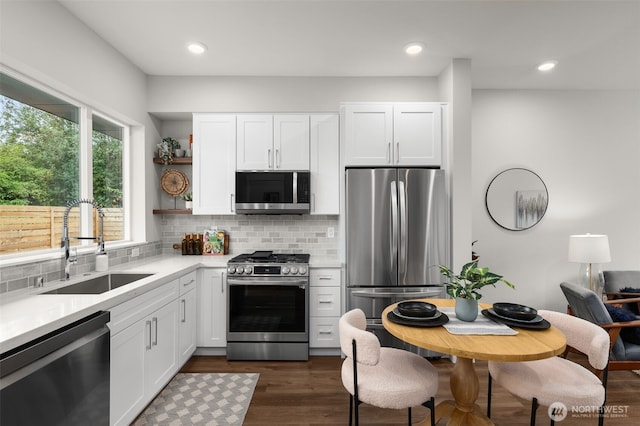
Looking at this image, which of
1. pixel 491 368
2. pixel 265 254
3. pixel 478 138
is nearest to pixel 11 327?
pixel 265 254

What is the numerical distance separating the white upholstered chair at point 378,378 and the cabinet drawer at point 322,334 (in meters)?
1.31

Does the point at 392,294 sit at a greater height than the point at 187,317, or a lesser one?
greater

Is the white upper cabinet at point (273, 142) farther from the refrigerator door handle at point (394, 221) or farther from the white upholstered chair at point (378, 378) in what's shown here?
the white upholstered chair at point (378, 378)

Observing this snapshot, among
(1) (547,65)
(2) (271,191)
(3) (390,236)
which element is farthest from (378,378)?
(1) (547,65)

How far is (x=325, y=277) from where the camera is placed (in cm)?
316

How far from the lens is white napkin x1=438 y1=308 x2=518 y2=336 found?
1.64 meters

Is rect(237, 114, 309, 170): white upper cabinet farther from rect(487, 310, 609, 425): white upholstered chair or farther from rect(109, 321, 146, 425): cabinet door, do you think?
rect(487, 310, 609, 425): white upholstered chair

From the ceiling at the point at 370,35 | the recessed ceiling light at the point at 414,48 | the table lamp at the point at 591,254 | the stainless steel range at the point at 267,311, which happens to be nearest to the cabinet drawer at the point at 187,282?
the stainless steel range at the point at 267,311

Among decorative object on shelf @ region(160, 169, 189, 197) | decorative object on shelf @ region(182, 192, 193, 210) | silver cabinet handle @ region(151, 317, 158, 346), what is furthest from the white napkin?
decorative object on shelf @ region(160, 169, 189, 197)

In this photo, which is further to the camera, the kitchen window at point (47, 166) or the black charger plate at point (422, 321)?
the kitchen window at point (47, 166)

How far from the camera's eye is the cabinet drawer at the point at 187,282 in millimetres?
2785

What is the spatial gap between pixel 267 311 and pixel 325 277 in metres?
0.65

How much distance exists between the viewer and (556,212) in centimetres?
390

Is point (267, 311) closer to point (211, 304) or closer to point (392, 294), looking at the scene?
point (211, 304)
